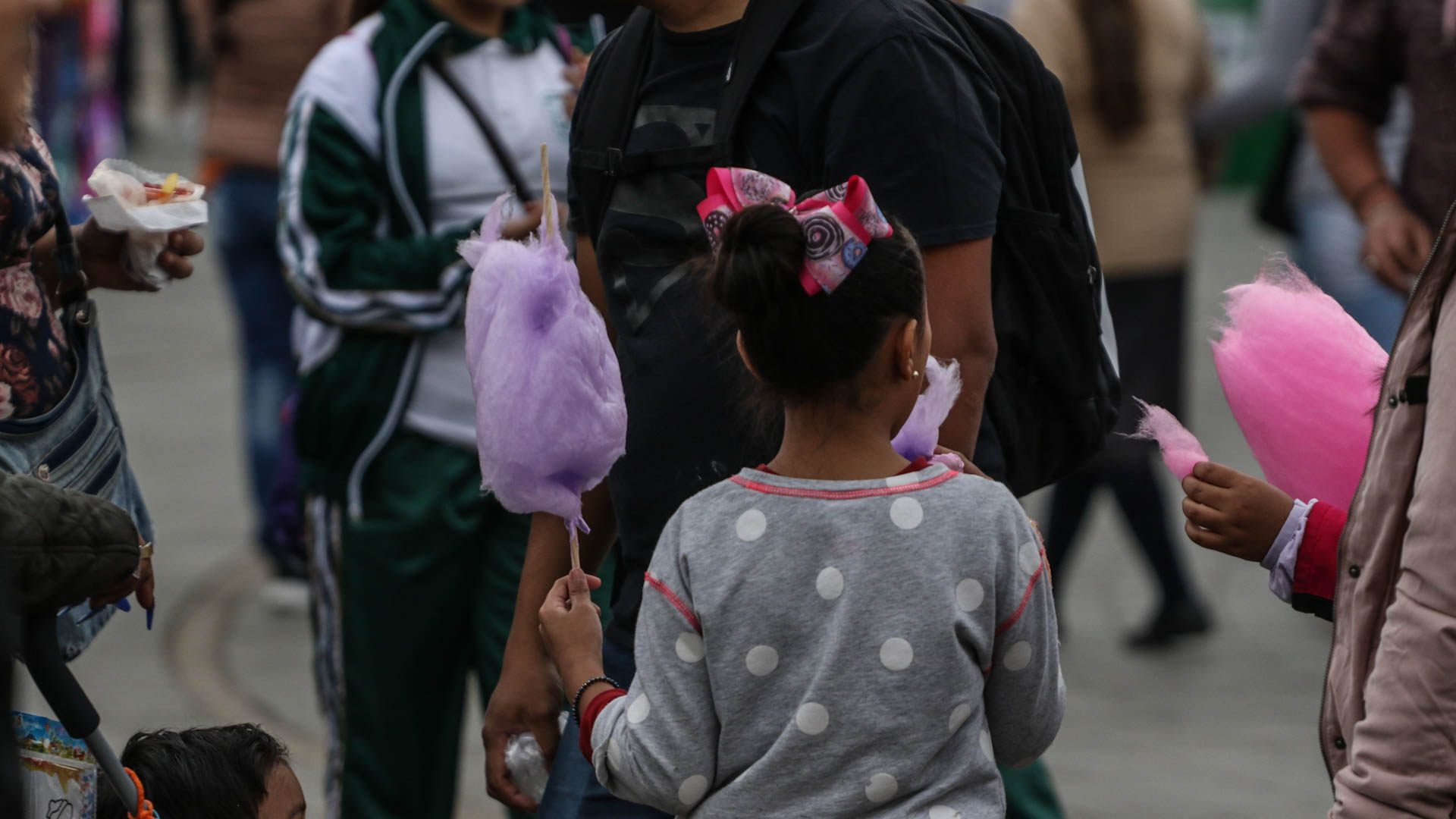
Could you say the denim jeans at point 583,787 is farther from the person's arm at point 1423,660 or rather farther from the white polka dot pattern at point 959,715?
the person's arm at point 1423,660

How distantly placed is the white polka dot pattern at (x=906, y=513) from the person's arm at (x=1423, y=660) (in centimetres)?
52

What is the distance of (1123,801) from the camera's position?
15.3 feet

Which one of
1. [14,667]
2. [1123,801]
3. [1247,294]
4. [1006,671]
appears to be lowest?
[1123,801]

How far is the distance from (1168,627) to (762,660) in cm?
399

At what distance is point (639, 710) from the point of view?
214 centimetres

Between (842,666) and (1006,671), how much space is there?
21 cm

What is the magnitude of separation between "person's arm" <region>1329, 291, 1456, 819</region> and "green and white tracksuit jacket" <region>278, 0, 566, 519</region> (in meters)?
2.04

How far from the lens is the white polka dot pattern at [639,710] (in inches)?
83.9

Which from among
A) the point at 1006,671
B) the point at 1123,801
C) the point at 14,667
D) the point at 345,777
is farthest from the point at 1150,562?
the point at 14,667

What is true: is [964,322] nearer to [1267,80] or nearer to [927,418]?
[927,418]

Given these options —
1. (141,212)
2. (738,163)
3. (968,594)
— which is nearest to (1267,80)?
(738,163)

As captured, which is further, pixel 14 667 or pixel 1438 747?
pixel 1438 747

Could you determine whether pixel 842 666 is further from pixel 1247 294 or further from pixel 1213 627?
pixel 1213 627

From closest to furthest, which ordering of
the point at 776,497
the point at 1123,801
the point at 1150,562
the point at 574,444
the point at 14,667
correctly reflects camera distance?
the point at 14,667 → the point at 776,497 → the point at 574,444 → the point at 1123,801 → the point at 1150,562
